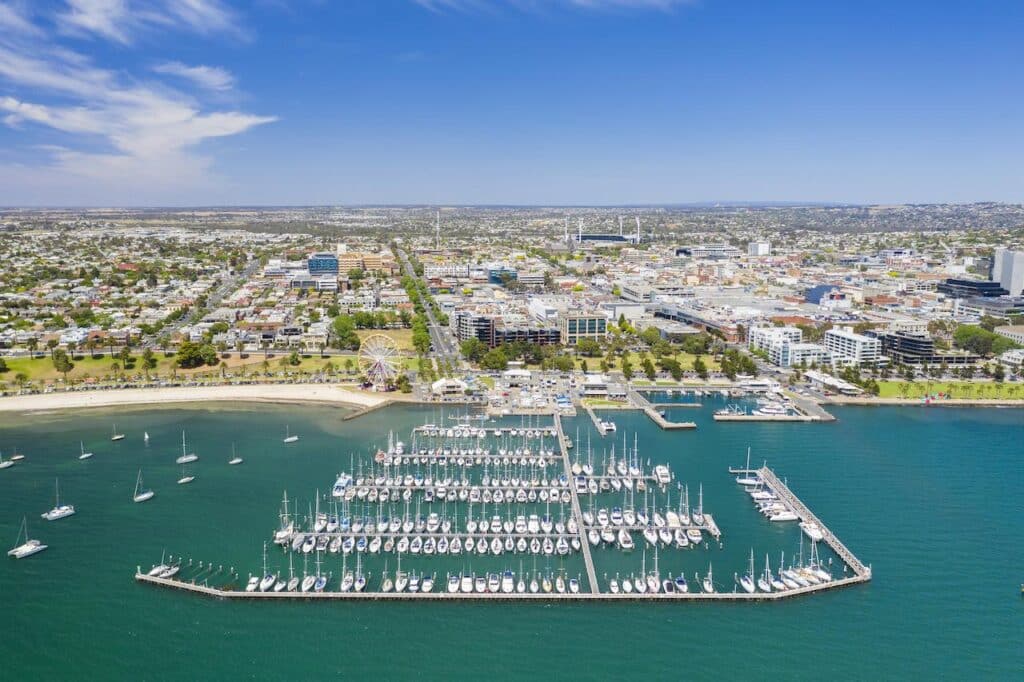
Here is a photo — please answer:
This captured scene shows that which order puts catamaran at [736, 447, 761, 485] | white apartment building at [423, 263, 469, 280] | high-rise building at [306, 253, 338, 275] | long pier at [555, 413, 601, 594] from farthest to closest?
white apartment building at [423, 263, 469, 280] < high-rise building at [306, 253, 338, 275] < catamaran at [736, 447, 761, 485] < long pier at [555, 413, 601, 594]

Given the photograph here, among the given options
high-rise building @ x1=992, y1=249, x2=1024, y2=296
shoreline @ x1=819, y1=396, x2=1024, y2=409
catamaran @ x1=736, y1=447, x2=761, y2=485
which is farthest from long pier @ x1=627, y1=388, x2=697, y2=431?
high-rise building @ x1=992, y1=249, x2=1024, y2=296

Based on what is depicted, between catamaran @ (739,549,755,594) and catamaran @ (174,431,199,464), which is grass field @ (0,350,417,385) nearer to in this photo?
catamaran @ (174,431,199,464)

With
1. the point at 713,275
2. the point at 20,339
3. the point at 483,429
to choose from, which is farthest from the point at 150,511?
the point at 713,275

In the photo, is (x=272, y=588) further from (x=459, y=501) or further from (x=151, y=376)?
(x=151, y=376)

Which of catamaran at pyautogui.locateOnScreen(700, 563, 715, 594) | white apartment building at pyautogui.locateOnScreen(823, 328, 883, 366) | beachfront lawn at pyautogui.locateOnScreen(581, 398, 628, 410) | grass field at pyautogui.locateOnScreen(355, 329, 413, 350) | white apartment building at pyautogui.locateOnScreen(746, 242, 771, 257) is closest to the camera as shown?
catamaran at pyautogui.locateOnScreen(700, 563, 715, 594)

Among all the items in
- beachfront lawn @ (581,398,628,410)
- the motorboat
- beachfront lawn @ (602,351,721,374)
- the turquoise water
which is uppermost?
beachfront lawn @ (602,351,721,374)

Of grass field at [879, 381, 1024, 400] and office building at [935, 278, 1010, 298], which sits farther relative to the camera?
office building at [935, 278, 1010, 298]
